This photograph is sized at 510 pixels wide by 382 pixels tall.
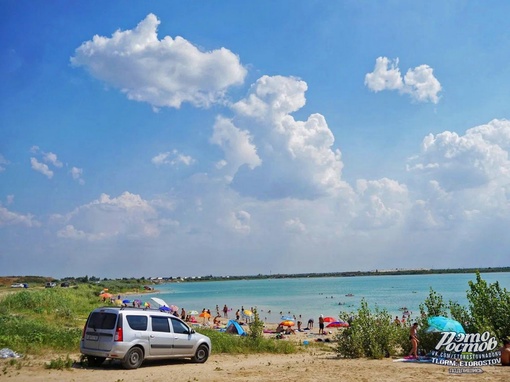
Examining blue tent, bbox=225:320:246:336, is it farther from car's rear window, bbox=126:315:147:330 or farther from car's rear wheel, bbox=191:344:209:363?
car's rear window, bbox=126:315:147:330

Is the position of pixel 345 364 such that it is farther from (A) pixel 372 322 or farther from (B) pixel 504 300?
(B) pixel 504 300

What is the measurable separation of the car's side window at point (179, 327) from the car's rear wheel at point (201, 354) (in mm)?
816

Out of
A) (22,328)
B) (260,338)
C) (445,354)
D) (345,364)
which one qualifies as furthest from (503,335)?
(22,328)

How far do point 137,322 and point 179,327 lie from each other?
167 cm

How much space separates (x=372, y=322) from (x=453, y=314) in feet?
11.4

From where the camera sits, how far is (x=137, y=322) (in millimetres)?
13172

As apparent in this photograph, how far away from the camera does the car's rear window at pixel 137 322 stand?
42.6 feet

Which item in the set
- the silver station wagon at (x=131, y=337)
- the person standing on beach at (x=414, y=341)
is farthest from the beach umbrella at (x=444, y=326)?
the silver station wagon at (x=131, y=337)

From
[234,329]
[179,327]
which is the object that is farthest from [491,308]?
[234,329]

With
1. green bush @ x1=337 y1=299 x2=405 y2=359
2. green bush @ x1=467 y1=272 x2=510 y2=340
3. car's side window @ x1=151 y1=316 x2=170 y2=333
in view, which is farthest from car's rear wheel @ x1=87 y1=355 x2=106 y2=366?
green bush @ x1=467 y1=272 x2=510 y2=340

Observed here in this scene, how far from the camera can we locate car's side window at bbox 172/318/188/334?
1426cm

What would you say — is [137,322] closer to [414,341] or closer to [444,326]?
[414,341]

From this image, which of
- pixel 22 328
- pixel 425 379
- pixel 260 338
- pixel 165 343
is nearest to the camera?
pixel 425 379

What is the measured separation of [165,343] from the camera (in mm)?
13812
